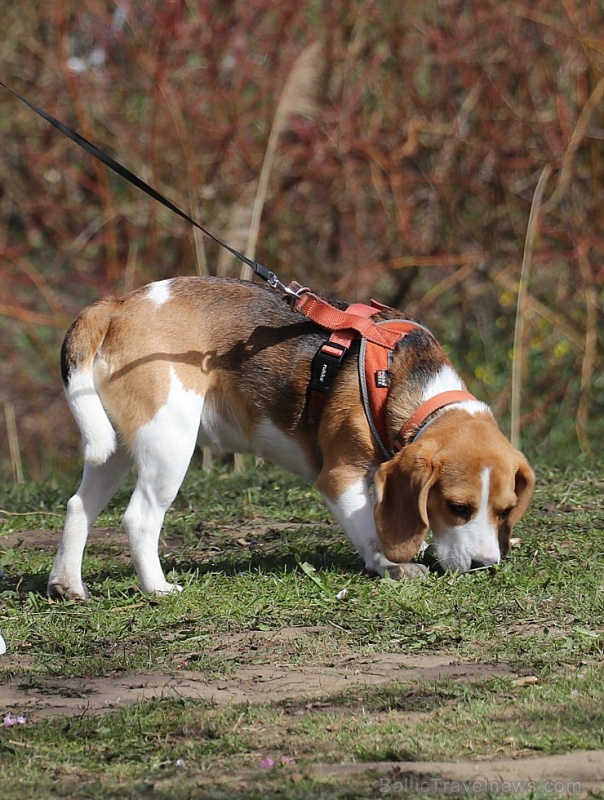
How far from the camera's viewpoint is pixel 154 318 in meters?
5.16

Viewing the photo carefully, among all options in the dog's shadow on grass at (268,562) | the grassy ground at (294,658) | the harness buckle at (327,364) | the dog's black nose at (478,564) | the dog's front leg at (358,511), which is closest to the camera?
the grassy ground at (294,658)

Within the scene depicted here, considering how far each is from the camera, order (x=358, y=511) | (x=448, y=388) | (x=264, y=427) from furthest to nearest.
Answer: (x=264, y=427), (x=448, y=388), (x=358, y=511)

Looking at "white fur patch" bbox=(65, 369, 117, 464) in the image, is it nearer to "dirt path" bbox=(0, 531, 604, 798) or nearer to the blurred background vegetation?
"dirt path" bbox=(0, 531, 604, 798)

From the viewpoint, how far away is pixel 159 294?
528 centimetres

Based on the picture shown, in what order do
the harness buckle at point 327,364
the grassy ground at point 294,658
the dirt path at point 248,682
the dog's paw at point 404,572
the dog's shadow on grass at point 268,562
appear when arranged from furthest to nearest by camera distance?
the dog's shadow on grass at point 268,562, the harness buckle at point 327,364, the dog's paw at point 404,572, the dirt path at point 248,682, the grassy ground at point 294,658

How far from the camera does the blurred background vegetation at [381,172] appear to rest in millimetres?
10227

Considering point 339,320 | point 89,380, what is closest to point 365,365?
point 339,320

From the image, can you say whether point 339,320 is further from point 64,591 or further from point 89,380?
point 64,591

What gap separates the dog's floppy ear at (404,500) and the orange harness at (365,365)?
0.23m

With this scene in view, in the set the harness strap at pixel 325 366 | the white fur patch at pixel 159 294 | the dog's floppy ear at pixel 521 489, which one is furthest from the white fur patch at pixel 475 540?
the white fur patch at pixel 159 294

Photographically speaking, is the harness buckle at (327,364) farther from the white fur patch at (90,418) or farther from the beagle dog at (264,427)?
the white fur patch at (90,418)

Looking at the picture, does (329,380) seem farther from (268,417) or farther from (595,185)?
(595,185)

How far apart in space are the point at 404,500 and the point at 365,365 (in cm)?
65

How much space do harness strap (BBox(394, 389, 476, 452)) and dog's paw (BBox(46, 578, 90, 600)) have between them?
1.44 metres
